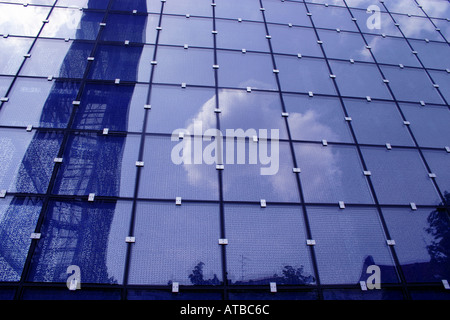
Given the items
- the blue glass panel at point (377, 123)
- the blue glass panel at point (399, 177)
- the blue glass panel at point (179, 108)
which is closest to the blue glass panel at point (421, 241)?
Result: the blue glass panel at point (399, 177)

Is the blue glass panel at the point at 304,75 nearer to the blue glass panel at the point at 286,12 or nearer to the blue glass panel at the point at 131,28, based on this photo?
the blue glass panel at the point at 286,12

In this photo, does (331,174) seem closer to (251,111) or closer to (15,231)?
(251,111)

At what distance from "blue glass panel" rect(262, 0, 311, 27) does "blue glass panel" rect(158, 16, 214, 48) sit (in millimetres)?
3191

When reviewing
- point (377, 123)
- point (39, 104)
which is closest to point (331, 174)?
point (377, 123)

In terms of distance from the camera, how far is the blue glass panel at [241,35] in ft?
46.6

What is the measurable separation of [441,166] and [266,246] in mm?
7405

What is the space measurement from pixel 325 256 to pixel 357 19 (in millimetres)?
13325

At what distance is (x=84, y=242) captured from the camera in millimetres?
8484

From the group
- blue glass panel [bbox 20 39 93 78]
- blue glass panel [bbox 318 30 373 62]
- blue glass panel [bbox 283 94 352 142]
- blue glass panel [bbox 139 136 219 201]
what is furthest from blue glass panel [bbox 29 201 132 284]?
blue glass panel [bbox 318 30 373 62]

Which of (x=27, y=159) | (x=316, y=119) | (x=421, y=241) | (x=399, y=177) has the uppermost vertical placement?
(x=316, y=119)

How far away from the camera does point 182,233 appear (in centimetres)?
898

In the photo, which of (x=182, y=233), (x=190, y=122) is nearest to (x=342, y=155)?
(x=190, y=122)

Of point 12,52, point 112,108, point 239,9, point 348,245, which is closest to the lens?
point 348,245
